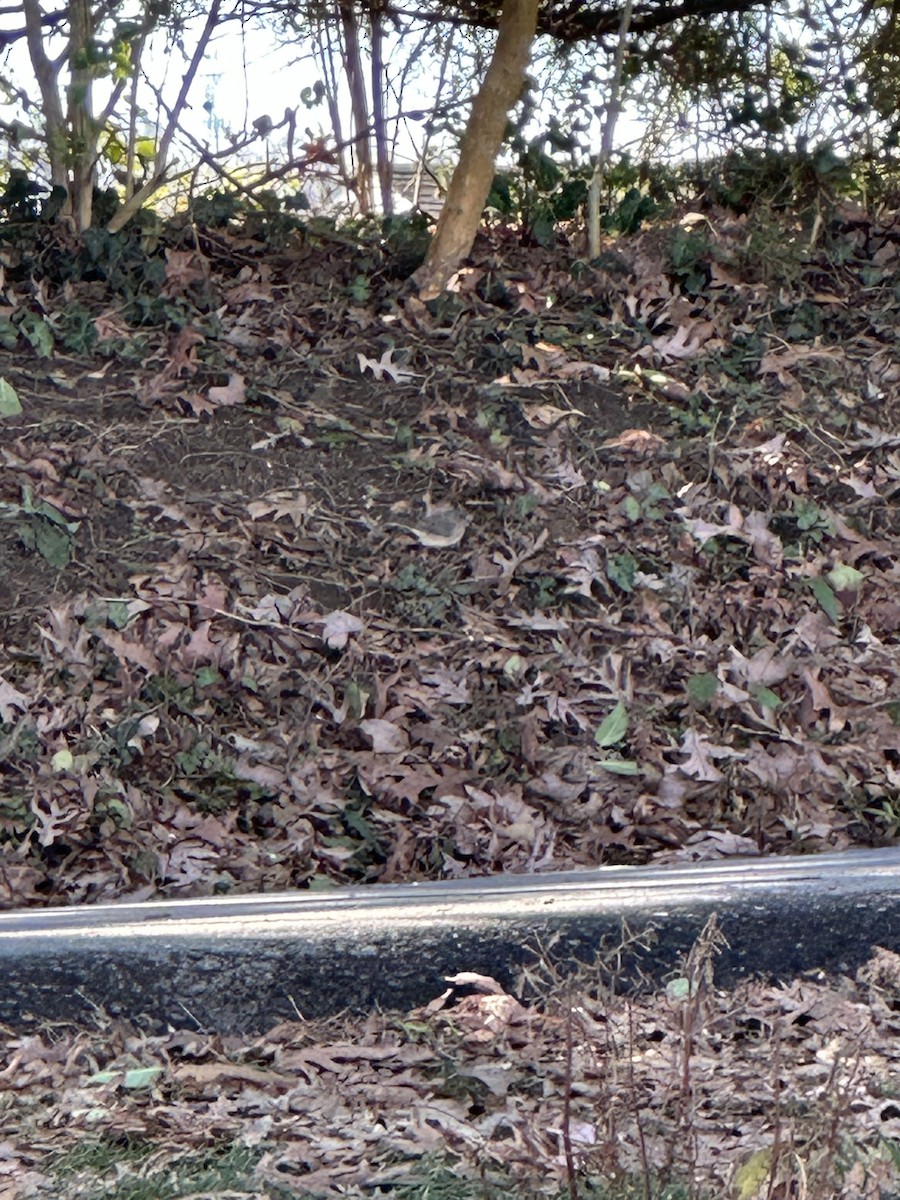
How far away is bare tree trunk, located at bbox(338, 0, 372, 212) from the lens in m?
6.94

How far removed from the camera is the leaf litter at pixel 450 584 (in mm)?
4535

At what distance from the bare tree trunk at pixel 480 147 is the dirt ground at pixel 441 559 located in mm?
192

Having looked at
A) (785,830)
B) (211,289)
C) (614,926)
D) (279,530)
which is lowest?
(785,830)

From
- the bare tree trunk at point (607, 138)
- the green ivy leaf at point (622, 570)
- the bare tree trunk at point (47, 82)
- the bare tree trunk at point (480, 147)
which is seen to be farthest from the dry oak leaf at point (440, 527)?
the bare tree trunk at point (47, 82)

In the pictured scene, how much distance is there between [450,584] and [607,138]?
2.99 metres

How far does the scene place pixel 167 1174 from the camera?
2.14 meters

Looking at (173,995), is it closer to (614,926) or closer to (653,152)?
(614,926)

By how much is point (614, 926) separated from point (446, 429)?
3.68 m

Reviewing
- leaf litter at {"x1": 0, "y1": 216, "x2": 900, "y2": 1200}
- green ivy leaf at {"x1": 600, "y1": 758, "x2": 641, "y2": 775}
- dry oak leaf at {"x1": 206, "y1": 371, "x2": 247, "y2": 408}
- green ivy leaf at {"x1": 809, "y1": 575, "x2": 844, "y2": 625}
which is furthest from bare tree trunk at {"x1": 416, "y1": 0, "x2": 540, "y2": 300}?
green ivy leaf at {"x1": 600, "y1": 758, "x2": 641, "y2": 775}

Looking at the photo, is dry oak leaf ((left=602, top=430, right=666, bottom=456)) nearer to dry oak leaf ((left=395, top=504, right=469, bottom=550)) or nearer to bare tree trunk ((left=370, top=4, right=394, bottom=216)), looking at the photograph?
dry oak leaf ((left=395, top=504, right=469, bottom=550))

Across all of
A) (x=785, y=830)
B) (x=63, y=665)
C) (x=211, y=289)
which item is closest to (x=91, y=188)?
(x=211, y=289)

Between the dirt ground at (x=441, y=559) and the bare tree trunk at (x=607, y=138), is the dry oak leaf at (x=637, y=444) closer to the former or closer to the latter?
the dirt ground at (x=441, y=559)

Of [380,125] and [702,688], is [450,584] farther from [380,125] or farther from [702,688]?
[380,125]

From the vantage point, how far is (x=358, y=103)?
22.9ft
